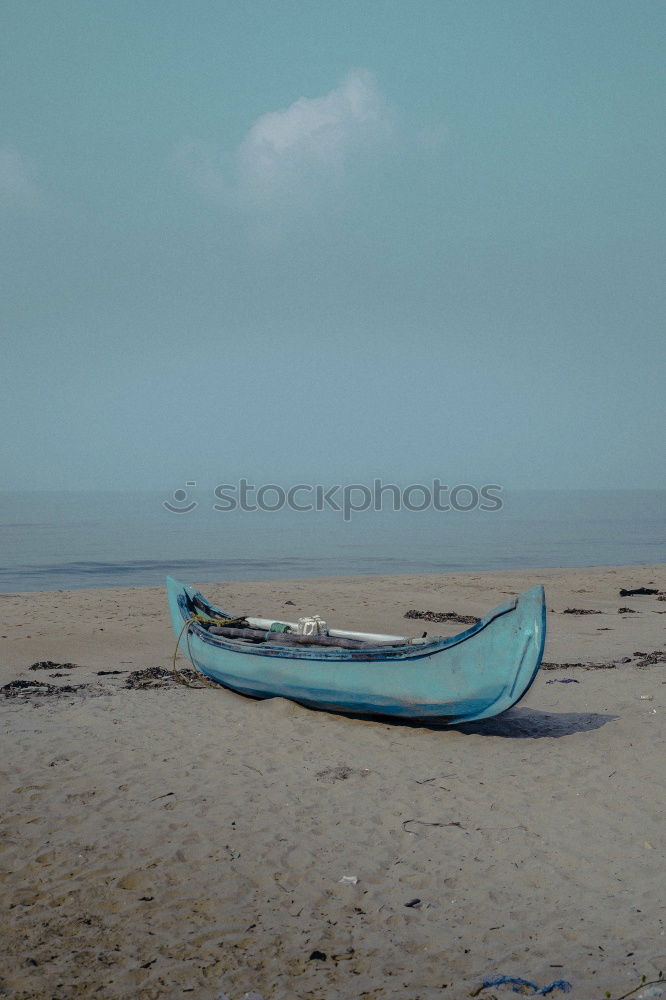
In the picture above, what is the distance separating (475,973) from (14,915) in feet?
9.16

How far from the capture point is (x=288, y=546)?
126 ft

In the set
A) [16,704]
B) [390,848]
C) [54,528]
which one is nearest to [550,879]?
[390,848]

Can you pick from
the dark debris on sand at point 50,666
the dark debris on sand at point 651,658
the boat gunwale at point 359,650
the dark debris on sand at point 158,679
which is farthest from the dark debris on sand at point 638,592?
the dark debris on sand at point 50,666

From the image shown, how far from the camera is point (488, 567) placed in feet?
98.9

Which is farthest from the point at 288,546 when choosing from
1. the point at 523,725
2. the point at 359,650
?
the point at 523,725

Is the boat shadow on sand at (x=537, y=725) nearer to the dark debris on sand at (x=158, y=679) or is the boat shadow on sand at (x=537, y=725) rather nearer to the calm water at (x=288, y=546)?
the dark debris on sand at (x=158, y=679)

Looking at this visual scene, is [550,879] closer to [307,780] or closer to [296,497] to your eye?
[307,780]

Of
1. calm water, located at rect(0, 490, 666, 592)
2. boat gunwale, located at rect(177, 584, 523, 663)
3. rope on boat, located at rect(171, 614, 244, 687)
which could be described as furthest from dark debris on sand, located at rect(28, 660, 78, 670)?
calm water, located at rect(0, 490, 666, 592)

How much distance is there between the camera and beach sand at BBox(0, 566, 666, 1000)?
4.36 meters

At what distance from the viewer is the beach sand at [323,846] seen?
4.36 metres

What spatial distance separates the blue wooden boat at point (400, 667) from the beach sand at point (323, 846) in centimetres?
29

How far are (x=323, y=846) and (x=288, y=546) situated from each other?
3270cm

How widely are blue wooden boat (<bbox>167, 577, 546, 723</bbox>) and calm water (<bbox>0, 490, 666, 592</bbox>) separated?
15482 mm

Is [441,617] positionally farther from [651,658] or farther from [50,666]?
[50,666]
